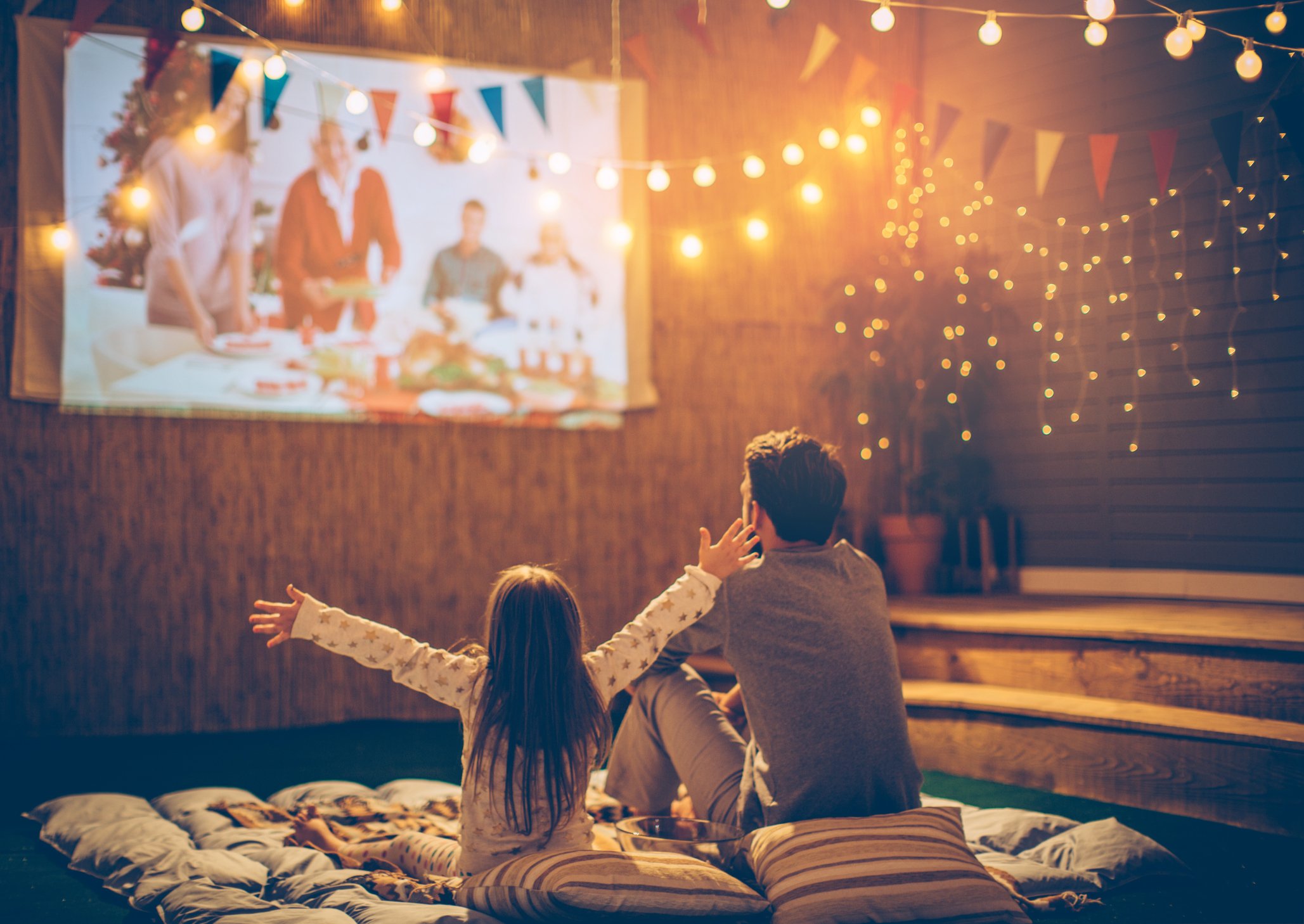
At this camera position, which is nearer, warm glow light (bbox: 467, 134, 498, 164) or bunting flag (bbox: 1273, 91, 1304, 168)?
bunting flag (bbox: 1273, 91, 1304, 168)

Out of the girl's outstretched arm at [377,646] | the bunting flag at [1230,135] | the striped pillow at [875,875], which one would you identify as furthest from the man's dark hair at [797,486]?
the bunting flag at [1230,135]

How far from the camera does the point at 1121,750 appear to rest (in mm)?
2965

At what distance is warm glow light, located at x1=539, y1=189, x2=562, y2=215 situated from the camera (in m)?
4.48

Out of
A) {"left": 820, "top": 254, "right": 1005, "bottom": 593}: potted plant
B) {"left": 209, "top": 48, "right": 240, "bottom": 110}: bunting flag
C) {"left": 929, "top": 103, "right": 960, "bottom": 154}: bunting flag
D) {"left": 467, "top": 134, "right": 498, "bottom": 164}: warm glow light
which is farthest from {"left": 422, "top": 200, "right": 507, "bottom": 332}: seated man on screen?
{"left": 929, "top": 103, "right": 960, "bottom": 154}: bunting flag

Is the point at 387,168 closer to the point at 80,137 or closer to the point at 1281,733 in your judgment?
the point at 80,137

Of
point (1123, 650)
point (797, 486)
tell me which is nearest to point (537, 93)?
point (797, 486)

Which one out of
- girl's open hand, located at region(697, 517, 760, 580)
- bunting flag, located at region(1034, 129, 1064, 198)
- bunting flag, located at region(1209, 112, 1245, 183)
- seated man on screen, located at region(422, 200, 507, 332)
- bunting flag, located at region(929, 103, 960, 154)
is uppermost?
bunting flag, located at region(929, 103, 960, 154)

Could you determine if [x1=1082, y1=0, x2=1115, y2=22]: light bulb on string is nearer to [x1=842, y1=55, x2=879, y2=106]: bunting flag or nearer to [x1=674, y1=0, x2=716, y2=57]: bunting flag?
[x1=674, y1=0, x2=716, y2=57]: bunting flag

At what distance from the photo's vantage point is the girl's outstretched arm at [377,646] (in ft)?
6.15

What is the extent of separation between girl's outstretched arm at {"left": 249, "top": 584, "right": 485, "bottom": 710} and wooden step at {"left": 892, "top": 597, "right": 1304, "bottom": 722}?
229 cm

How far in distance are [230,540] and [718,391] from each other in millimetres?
2254

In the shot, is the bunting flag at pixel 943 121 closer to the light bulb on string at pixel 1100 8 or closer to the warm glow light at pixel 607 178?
the light bulb on string at pixel 1100 8

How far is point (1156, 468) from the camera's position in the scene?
445 cm

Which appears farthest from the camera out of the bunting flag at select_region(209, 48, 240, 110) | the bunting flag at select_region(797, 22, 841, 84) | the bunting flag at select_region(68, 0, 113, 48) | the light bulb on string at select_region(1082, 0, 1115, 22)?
the bunting flag at select_region(797, 22, 841, 84)
